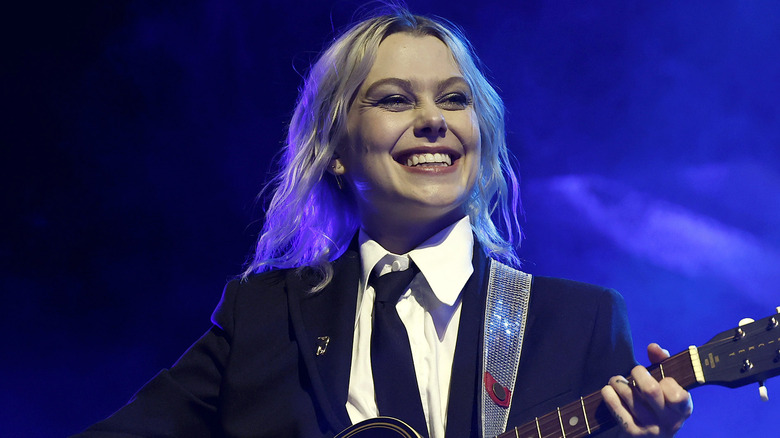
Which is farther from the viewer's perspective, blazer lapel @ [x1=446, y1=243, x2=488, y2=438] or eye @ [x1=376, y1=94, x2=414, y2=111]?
eye @ [x1=376, y1=94, x2=414, y2=111]

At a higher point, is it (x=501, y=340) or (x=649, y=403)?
(x=501, y=340)

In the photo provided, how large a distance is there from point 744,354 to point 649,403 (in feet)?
Result: 0.80

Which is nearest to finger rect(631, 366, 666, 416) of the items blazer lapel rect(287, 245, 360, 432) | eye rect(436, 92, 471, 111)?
blazer lapel rect(287, 245, 360, 432)

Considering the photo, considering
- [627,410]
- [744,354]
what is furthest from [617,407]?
[744,354]

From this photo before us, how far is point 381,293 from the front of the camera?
2295 millimetres

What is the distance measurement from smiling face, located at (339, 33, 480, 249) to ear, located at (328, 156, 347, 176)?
97mm

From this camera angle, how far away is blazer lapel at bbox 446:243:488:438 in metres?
2.02

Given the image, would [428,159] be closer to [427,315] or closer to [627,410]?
[427,315]

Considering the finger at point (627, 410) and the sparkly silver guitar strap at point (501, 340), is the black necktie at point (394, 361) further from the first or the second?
the finger at point (627, 410)

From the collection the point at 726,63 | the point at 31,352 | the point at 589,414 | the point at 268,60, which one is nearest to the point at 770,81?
the point at 726,63

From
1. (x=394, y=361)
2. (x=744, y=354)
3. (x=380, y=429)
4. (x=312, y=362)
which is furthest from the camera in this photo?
(x=312, y=362)

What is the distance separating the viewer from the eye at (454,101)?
94.5 inches

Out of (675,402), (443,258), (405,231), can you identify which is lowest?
(675,402)

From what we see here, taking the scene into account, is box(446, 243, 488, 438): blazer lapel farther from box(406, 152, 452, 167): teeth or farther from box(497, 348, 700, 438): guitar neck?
box(406, 152, 452, 167): teeth
